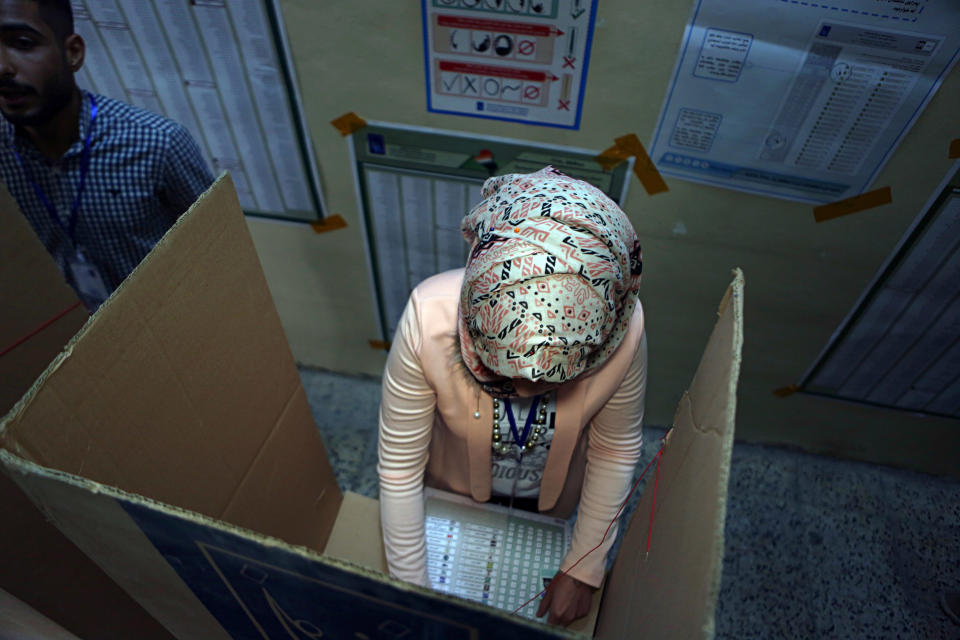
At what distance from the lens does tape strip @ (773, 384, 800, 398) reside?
1515 millimetres

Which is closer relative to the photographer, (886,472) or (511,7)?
(511,7)

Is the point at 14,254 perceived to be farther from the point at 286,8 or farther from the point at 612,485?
the point at 612,485

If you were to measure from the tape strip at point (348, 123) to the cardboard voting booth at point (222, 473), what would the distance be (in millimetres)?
520

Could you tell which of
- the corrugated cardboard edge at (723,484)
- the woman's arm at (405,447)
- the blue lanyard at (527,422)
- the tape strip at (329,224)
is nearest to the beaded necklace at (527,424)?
the blue lanyard at (527,422)

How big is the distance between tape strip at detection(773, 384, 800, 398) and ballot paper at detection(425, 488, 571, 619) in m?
0.87

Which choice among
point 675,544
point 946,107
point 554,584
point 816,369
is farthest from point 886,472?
point 675,544

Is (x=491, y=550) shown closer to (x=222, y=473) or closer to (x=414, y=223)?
(x=222, y=473)

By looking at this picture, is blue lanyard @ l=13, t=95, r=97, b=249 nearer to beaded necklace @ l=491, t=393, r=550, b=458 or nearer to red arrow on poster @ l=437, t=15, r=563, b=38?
red arrow on poster @ l=437, t=15, r=563, b=38

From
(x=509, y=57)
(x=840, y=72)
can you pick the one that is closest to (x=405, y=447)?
(x=509, y=57)

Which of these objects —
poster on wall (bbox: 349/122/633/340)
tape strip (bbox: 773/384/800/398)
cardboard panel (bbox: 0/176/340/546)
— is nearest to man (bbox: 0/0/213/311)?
poster on wall (bbox: 349/122/633/340)

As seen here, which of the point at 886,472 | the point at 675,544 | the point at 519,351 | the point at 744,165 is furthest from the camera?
the point at 886,472

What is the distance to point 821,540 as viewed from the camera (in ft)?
4.91

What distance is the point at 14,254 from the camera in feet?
2.77

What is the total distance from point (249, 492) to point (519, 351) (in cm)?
55
